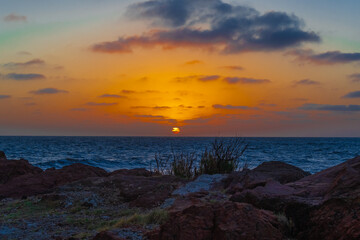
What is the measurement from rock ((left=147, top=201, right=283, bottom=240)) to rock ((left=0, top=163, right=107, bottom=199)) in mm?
7536

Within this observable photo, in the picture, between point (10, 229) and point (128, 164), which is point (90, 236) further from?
point (128, 164)

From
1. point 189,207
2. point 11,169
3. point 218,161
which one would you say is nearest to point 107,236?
point 189,207

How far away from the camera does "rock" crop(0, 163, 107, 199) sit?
1095cm

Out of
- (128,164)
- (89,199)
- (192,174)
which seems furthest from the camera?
(128,164)

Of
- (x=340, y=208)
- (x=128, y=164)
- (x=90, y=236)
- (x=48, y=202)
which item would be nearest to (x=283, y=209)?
(x=340, y=208)

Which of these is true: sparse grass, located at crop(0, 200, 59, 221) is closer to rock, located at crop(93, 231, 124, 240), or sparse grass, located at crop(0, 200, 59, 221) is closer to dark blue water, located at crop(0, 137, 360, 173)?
rock, located at crop(93, 231, 124, 240)

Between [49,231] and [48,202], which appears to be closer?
[49,231]

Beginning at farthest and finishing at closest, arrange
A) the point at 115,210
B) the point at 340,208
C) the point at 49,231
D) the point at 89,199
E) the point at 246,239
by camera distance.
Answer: the point at 89,199, the point at 115,210, the point at 49,231, the point at 340,208, the point at 246,239

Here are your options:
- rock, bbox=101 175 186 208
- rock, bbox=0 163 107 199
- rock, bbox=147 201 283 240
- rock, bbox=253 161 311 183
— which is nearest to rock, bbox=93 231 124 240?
rock, bbox=147 201 283 240

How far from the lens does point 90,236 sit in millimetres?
5734

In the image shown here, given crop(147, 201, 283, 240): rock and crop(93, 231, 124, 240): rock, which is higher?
crop(147, 201, 283, 240): rock

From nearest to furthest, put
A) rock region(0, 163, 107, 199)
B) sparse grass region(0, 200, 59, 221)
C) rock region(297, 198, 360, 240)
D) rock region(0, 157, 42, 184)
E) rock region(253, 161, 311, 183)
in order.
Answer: rock region(297, 198, 360, 240), sparse grass region(0, 200, 59, 221), rock region(253, 161, 311, 183), rock region(0, 163, 107, 199), rock region(0, 157, 42, 184)

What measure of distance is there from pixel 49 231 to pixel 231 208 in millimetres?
3874

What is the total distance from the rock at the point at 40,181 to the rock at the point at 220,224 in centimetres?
754
